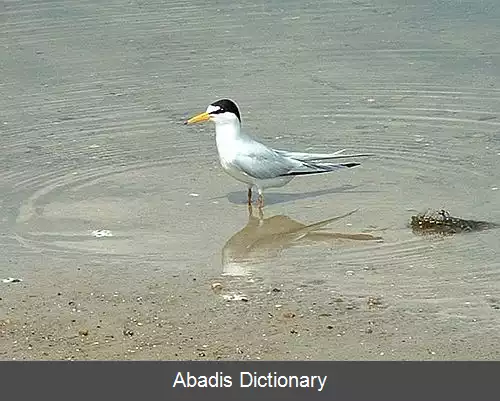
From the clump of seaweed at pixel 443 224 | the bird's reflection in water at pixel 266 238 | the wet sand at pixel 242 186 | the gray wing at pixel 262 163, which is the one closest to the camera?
the wet sand at pixel 242 186

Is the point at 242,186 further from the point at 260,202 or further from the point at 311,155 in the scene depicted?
the point at 311,155

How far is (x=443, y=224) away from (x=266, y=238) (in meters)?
1.06

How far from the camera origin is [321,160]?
8.89 meters

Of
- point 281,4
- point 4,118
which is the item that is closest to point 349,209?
point 4,118

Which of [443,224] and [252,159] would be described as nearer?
[443,224]

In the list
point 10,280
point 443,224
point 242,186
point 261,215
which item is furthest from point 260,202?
point 10,280

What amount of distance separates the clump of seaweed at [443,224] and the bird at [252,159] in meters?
1.00

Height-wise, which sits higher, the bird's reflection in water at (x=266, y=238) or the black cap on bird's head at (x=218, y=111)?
the black cap on bird's head at (x=218, y=111)

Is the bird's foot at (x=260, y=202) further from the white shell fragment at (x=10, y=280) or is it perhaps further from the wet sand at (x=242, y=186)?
the white shell fragment at (x=10, y=280)

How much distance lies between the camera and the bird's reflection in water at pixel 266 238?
7594 mm

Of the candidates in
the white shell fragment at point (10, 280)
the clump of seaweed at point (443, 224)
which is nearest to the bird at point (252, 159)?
the clump of seaweed at point (443, 224)

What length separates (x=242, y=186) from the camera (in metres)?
9.12

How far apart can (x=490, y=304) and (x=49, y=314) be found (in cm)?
220

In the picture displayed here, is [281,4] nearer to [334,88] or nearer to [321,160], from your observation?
[334,88]
